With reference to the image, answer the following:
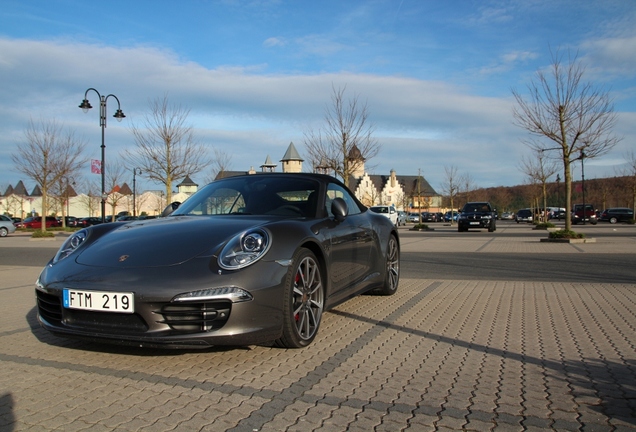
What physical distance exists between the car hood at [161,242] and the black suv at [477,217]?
27335mm

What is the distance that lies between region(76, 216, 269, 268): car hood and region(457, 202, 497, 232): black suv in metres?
27.3

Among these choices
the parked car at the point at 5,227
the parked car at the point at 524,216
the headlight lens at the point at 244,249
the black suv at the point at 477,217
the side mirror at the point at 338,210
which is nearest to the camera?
the headlight lens at the point at 244,249

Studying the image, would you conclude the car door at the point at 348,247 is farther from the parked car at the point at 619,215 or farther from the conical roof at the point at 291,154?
the conical roof at the point at 291,154

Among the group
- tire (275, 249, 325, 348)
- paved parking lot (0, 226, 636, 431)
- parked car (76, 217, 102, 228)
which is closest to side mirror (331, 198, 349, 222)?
tire (275, 249, 325, 348)

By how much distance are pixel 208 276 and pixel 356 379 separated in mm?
1163

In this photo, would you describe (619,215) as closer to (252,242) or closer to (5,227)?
(5,227)

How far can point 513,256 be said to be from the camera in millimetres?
13102

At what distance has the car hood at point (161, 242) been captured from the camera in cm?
370

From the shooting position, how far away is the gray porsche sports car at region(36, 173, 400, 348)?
3.42 metres

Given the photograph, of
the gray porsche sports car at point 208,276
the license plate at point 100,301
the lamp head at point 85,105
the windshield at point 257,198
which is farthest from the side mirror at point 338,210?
the lamp head at point 85,105

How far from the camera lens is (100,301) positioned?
137 inches

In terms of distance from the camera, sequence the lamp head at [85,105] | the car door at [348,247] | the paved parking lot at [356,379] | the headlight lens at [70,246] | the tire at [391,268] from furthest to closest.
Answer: the lamp head at [85,105], the tire at [391,268], the car door at [348,247], the headlight lens at [70,246], the paved parking lot at [356,379]

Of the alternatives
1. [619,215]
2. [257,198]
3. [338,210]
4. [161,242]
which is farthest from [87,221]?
[161,242]

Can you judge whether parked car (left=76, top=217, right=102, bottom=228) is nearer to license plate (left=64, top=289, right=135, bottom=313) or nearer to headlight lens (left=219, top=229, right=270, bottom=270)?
license plate (left=64, top=289, right=135, bottom=313)
